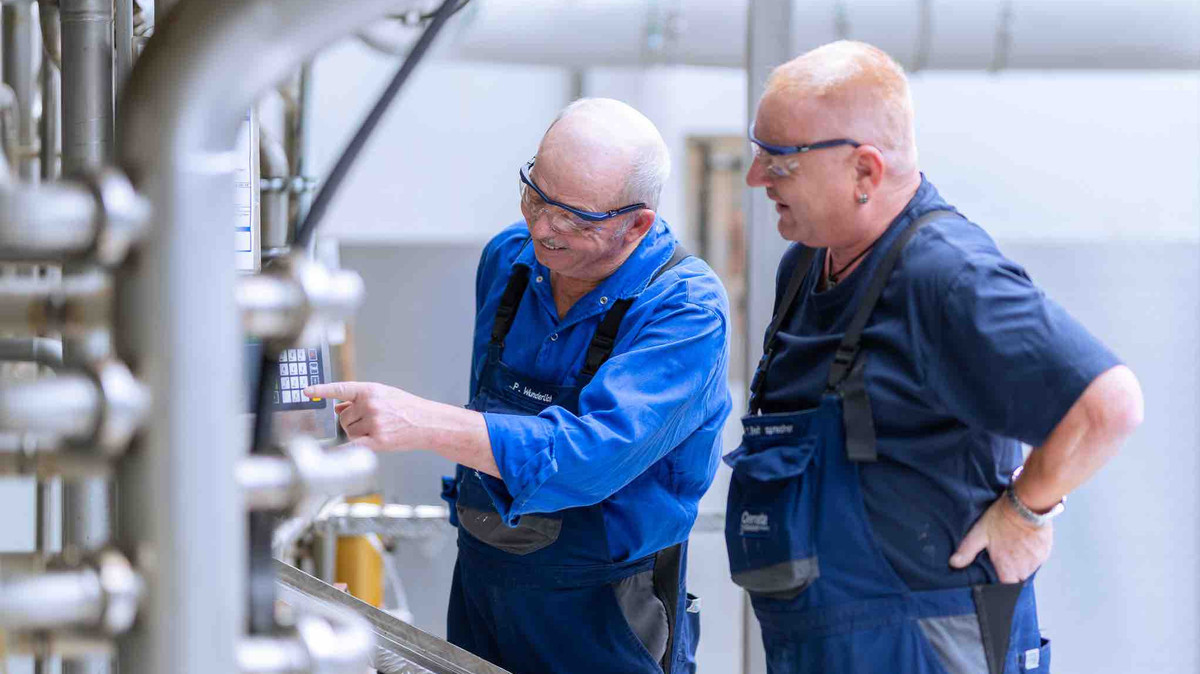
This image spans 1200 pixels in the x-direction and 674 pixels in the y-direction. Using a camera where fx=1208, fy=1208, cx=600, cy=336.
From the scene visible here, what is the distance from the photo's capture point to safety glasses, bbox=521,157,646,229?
150cm

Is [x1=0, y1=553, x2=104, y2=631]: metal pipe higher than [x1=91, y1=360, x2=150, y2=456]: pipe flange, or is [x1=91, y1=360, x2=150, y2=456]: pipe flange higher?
[x1=91, y1=360, x2=150, y2=456]: pipe flange

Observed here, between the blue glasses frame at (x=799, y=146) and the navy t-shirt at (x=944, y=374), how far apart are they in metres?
0.11

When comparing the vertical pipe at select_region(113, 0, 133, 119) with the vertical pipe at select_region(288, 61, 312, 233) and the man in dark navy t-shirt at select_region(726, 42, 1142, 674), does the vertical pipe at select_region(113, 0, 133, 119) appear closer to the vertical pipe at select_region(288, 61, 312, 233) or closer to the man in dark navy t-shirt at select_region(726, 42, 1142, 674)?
the man in dark navy t-shirt at select_region(726, 42, 1142, 674)

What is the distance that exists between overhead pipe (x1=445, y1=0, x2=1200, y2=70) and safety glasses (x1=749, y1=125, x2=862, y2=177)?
4.49ft

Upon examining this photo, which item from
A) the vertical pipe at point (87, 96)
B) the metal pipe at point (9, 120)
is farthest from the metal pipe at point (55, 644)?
the metal pipe at point (9, 120)

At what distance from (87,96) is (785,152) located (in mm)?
755

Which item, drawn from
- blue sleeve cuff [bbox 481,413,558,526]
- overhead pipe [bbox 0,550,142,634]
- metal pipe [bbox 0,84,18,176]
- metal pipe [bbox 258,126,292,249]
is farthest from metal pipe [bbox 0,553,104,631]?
metal pipe [bbox 0,84,18,176]

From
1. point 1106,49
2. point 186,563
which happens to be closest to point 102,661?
point 186,563

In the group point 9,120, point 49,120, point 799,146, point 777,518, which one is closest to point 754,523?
point 777,518

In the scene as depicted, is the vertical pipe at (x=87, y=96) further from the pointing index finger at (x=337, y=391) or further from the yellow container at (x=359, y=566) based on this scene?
the yellow container at (x=359, y=566)

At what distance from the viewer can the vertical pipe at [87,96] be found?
2.58 feet

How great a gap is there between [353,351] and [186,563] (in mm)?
2801

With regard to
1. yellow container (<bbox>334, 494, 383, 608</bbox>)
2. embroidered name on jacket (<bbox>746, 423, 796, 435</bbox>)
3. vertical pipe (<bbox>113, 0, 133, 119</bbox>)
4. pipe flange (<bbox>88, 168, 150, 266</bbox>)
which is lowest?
yellow container (<bbox>334, 494, 383, 608</bbox>)

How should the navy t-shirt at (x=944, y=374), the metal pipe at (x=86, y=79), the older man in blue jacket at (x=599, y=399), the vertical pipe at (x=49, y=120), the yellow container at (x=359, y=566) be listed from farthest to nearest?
the yellow container at (x=359, y=566), the vertical pipe at (x=49, y=120), the older man in blue jacket at (x=599, y=399), the navy t-shirt at (x=944, y=374), the metal pipe at (x=86, y=79)
